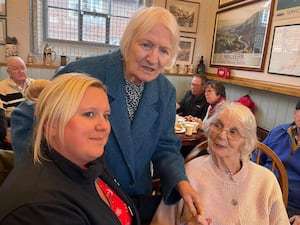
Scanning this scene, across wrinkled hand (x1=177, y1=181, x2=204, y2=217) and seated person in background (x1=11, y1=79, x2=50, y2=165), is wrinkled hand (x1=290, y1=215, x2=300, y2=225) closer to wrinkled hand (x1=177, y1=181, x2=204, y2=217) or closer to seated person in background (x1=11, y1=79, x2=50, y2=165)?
wrinkled hand (x1=177, y1=181, x2=204, y2=217)

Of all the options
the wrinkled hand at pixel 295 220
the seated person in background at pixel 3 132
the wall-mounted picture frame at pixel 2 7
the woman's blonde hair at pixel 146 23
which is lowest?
the wrinkled hand at pixel 295 220

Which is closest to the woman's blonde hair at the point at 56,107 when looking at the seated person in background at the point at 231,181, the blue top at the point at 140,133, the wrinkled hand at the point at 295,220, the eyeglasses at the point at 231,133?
the blue top at the point at 140,133

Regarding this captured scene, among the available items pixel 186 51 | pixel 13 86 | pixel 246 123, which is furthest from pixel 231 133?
pixel 186 51

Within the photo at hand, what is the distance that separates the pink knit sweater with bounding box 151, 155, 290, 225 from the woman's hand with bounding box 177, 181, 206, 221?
19 cm

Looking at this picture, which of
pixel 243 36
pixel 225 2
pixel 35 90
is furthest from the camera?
pixel 225 2

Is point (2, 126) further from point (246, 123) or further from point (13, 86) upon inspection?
point (246, 123)

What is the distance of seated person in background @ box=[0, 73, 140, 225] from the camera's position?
0.56m

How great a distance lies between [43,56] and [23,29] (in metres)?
0.45

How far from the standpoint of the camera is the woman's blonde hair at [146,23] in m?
0.95

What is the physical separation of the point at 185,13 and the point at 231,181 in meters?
3.63

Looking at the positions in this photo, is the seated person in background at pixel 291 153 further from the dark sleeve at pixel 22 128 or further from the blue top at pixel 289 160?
the dark sleeve at pixel 22 128

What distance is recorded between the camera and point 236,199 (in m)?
1.18

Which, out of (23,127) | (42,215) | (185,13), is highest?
(185,13)

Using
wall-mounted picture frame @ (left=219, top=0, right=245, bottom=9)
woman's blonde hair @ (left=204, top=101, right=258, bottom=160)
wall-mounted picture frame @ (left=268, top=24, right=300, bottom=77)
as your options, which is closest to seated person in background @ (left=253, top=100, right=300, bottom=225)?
woman's blonde hair @ (left=204, top=101, right=258, bottom=160)
